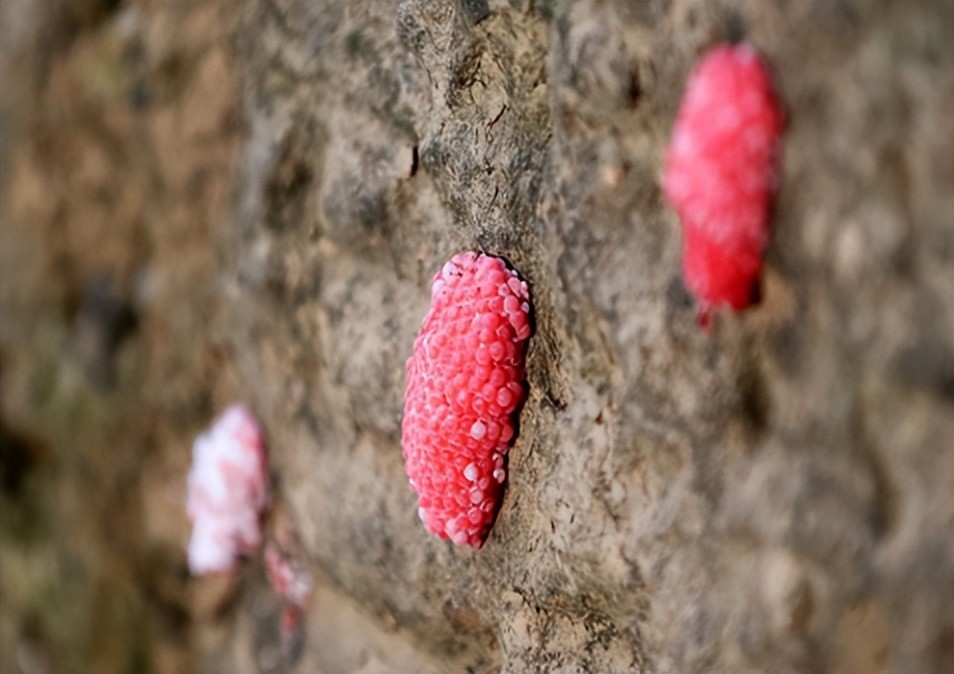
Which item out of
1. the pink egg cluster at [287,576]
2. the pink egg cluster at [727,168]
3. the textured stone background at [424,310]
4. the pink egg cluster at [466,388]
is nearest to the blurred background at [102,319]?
the textured stone background at [424,310]

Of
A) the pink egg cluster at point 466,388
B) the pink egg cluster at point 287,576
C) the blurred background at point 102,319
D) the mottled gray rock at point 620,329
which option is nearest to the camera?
the mottled gray rock at point 620,329

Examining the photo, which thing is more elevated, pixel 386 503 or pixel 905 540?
pixel 905 540

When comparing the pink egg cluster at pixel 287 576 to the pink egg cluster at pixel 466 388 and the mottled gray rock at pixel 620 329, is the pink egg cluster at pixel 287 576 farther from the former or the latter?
the pink egg cluster at pixel 466 388

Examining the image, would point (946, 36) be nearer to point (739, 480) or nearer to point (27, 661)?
point (739, 480)

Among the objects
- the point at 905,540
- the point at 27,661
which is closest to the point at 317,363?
the point at 905,540

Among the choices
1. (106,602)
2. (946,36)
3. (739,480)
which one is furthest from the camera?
(106,602)
